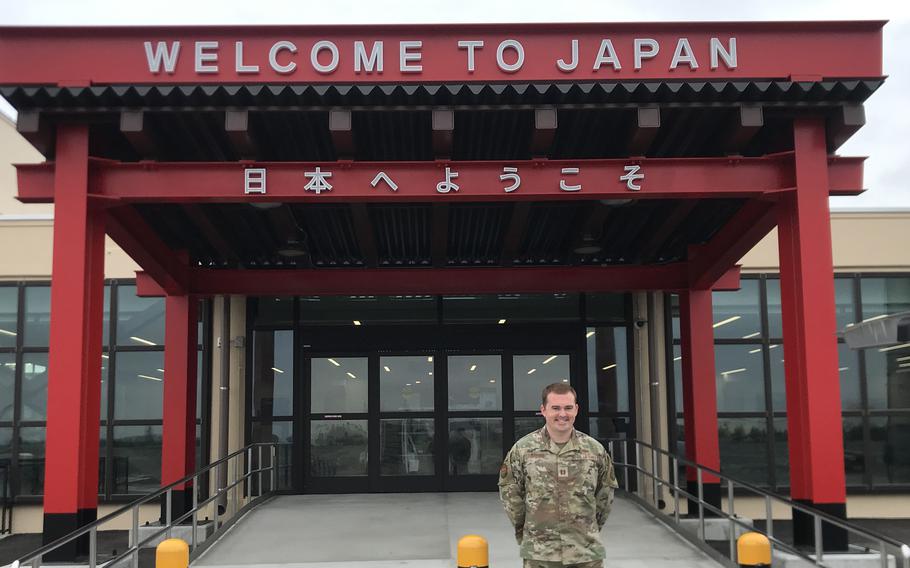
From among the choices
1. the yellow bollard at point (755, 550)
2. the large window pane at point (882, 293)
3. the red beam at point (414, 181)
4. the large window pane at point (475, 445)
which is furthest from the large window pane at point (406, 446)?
the yellow bollard at point (755, 550)

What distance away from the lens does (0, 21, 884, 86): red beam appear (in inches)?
369

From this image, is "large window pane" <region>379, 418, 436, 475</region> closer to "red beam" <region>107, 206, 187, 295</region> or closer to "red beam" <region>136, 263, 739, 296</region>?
"red beam" <region>136, 263, 739, 296</region>

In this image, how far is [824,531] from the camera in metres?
9.20

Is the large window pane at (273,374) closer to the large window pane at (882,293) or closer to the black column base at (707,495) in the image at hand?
the black column base at (707,495)

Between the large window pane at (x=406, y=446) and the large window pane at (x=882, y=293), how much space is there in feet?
26.5

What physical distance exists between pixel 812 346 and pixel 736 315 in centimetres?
796

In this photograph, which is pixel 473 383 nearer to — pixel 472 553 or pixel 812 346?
pixel 812 346

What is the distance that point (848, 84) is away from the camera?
921 cm

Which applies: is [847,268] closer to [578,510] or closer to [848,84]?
[848,84]

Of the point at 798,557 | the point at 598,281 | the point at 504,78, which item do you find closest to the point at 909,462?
the point at 598,281

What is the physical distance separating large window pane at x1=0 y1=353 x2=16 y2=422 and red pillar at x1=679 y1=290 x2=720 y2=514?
11.5 meters

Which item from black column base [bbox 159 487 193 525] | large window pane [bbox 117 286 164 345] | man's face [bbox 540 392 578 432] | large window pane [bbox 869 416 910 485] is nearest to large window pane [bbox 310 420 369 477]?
black column base [bbox 159 487 193 525]

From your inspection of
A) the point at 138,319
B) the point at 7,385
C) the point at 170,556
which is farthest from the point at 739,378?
the point at 7,385

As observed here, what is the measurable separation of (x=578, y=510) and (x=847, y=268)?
13.4 m
